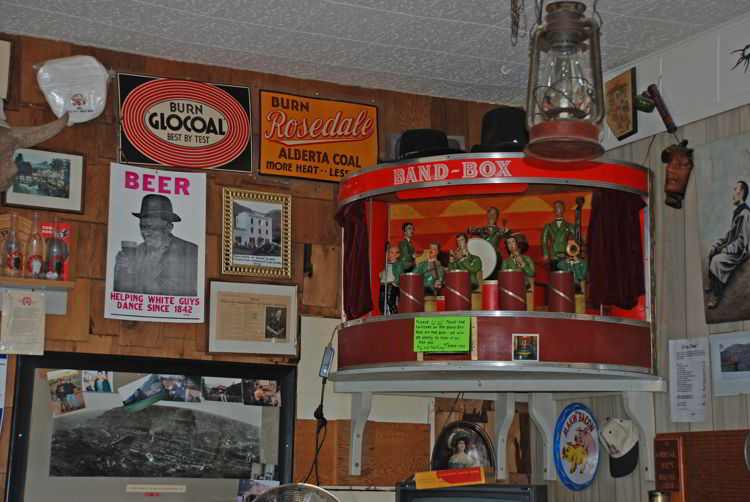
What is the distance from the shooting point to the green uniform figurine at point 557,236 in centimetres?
452

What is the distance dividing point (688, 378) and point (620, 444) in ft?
1.65

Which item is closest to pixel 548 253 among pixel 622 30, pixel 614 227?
pixel 614 227

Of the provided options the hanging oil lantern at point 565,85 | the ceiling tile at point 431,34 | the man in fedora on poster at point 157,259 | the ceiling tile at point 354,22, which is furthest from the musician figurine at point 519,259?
the hanging oil lantern at point 565,85

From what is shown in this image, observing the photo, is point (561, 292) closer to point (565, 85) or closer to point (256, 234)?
point (256, 234)

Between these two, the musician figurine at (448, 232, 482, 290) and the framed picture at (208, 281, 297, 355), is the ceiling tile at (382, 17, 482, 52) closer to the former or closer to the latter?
the musician figurine at (448, 232, 482, 290)

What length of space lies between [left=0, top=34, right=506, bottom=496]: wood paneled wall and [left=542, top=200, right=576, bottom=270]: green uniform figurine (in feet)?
3.53

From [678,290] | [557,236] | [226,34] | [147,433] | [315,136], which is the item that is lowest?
[147,433]

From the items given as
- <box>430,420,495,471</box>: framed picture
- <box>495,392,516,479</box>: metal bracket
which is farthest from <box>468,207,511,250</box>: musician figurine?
<box>430,420,495,471</box>: framed picture

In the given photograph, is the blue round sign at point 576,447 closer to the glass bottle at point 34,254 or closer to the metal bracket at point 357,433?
the metal bracket at point 357,433

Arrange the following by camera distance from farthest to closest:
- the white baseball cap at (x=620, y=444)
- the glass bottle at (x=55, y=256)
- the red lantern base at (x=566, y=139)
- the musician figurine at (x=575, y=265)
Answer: the white baseball cap at (x=620, y=444) < the musician figurine at (x=575, y=265) < the glass bottle at (x=55, y=256) < the red lantern base at (x=566, y=139)

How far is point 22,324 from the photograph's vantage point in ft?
14.0

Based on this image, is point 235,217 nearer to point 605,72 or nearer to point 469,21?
point 469,21

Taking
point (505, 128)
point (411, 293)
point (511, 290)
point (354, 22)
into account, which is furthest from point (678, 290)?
point (354, 22)

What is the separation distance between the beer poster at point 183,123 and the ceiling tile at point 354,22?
63 centimetres
